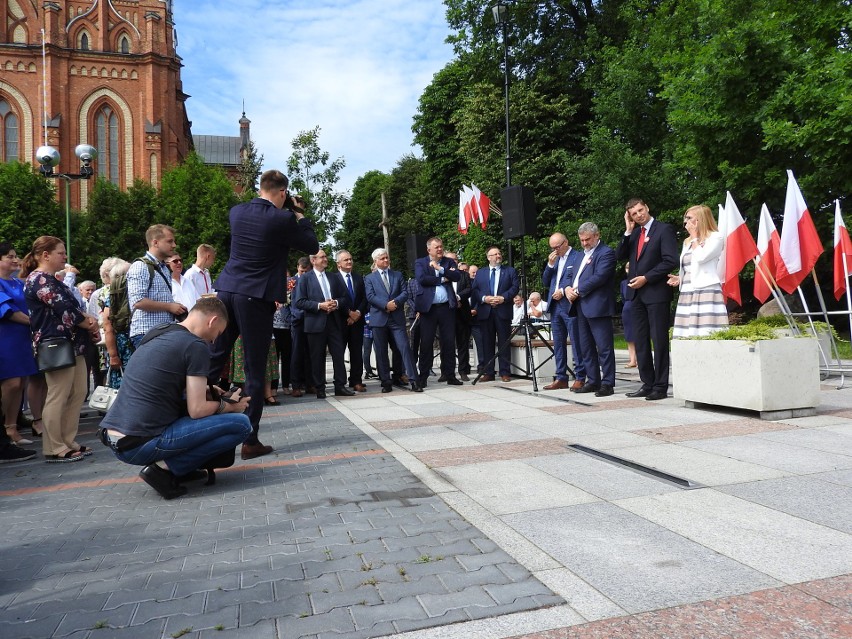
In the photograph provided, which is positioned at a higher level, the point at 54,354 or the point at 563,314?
the point at 563,314

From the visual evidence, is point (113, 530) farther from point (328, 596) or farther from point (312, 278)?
point (312, 278)

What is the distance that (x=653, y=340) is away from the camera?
8.40 meters

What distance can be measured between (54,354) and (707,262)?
6.47 m

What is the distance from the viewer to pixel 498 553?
3168 millimetres

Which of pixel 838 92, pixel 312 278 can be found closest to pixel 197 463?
pixel 312 278

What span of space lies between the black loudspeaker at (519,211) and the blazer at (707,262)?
2832mm

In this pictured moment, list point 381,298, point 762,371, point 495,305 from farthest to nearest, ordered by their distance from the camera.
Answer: point 495,305, point 381,298, point 762,371

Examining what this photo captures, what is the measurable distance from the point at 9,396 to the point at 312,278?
4.53 meters

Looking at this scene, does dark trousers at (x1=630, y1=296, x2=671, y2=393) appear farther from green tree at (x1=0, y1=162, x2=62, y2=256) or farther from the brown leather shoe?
green tree at (x1=0, y1=162, x2=62, y2=256)

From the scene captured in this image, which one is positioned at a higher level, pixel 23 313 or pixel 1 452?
pixel 23 313

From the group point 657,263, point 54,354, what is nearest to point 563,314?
point 657,263

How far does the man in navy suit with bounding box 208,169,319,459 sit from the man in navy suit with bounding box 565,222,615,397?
14.5 ft

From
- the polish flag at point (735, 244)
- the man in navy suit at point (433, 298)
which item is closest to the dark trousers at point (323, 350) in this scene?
the man in navy suit at point (433, 298)

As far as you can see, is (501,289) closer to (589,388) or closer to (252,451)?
(589,388)
